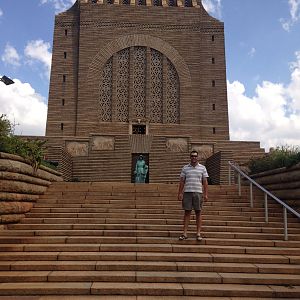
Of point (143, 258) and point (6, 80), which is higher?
point (6, 80)

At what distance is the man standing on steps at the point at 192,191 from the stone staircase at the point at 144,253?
1.30ft

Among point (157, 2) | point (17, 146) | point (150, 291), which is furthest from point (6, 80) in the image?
point (157, 2)

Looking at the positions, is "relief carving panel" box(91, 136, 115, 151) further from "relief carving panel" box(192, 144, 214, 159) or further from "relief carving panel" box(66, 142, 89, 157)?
"relief carving panel" box(192, 144, 214, 159)

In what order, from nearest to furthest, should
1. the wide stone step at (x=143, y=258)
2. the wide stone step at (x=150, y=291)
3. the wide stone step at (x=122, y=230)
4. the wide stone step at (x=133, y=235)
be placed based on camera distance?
the wide stone step at (x=150, y=291)
the wide stone step at (x=143, y=258)
the wide stone step at (x=133, y=235)
the wide stone step at (x=122, y=230)

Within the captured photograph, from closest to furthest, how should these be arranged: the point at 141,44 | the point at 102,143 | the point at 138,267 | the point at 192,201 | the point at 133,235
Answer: the point at 138,267 → the point at 192,201 → the point at 133,235 → the point at 102,143 → the point at 141,44

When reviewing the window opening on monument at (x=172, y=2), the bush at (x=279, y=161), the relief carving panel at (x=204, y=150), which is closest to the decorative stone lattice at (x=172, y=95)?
the relief carving panel at (x=204, y=150)

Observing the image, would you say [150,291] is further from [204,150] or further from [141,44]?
[141,44]

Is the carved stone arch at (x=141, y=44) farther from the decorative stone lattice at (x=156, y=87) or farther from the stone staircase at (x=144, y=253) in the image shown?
the stone staircase at (x=144, y=253)

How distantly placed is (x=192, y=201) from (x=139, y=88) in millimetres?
21354

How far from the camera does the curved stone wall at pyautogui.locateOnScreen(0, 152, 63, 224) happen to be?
7.72 metres

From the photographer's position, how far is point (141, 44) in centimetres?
2792

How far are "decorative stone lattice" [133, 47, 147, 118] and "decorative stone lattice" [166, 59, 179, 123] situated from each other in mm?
1790

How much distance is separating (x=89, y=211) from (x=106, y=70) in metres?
20.3

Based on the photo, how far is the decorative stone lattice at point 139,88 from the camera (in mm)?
27047
